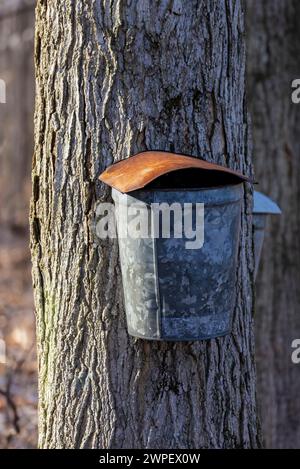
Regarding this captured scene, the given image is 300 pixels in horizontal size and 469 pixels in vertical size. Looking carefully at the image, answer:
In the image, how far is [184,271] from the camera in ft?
9.25

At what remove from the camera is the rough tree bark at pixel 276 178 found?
17.9 feet

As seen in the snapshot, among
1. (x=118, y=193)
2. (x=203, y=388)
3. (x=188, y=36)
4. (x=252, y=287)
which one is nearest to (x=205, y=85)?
(x=188, y=36)

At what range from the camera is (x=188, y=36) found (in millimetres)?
3168

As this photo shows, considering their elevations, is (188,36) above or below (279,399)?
above

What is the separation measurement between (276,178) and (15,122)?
7.80 meters

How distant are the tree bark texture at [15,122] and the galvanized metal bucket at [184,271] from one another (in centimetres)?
945

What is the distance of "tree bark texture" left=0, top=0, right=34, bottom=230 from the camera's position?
12281 millimetres

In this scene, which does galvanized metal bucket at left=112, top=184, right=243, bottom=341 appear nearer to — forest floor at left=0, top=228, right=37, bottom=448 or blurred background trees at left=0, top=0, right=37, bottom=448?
forest floor at left=0, top=228, right=37, bottom=448

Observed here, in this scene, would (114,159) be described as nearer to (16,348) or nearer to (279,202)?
(279,202)

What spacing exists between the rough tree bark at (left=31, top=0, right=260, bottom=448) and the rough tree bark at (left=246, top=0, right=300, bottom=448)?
6.94 feet

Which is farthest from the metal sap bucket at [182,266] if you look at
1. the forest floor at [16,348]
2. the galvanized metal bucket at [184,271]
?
the forest floor at [16,348]

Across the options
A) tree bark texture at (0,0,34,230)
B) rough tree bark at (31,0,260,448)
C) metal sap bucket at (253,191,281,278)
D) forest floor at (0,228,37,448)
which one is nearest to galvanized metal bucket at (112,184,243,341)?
rough tree bark at (31,0,260,448)
